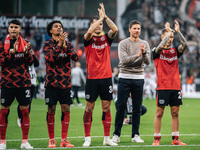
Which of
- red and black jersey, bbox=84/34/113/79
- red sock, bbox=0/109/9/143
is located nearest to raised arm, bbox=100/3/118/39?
red and black jersey, bbox=84/34/113/79

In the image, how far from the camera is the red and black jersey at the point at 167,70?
8.07m

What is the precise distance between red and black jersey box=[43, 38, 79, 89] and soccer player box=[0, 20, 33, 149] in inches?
14.5

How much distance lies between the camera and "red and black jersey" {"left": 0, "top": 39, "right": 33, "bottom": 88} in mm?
7500

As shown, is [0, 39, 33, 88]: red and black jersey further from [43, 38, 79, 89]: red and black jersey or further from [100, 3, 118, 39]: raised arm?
[100, 3, 118, 39]: raised arm

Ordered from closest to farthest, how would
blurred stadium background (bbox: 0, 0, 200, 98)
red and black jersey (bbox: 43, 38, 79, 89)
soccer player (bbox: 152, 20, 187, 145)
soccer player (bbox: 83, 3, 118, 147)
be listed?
red and black jersey (bbox: 43, 38, 79, 89) → soccer player (bbox: 83, 3, 118, 147) → soccer player (bbox: 152, 20, 187, 145) → blurred stadium background (bbox: 0, 0, 200, 98)

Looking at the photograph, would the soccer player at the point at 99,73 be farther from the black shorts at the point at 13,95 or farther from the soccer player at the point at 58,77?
the black shorts at the point at 13,95

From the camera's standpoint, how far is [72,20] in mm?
31734

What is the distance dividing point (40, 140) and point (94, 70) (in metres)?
2.06

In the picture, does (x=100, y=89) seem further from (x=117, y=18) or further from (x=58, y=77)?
(x=117, y=18)

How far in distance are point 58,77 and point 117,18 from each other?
2561cm

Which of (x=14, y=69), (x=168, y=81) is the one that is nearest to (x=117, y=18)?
(x=168, y=81)

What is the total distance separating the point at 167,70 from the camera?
812 centimetres

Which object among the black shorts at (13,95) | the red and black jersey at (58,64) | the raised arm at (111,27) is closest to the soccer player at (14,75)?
the black shorts at (13,95)

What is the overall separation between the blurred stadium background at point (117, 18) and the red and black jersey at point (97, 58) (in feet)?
66.3
